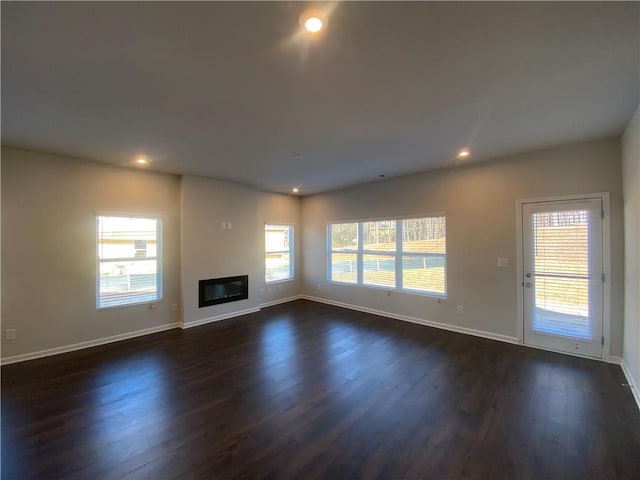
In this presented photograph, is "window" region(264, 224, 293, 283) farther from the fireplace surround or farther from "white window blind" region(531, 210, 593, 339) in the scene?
"white window blind" region(531, 210, 593, 339)

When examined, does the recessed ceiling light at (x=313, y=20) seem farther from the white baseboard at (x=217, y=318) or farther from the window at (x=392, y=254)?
the white baseboard at (x=217, y=318)

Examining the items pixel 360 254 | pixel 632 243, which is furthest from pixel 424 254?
pixel 632 243

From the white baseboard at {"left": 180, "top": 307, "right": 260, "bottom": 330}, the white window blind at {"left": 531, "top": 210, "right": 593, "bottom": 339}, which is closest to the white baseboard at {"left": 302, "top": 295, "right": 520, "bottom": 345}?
the white window blind at {"left": 531, "top": 210, "right": 593, "bottom": 339}

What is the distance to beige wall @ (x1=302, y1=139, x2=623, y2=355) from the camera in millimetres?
3410

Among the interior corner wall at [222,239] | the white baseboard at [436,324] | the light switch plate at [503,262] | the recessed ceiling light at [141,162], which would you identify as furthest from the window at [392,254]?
the recessed ceiling light at [141,162]

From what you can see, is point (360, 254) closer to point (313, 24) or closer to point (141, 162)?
point (141, 162)

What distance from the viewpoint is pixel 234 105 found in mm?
2480

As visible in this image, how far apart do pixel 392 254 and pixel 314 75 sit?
161 inches

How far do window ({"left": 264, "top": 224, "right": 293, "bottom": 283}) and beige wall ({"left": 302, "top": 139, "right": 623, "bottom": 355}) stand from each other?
2.12 m

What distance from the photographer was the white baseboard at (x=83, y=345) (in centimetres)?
355

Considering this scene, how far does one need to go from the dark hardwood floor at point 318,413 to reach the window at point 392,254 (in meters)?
1.40

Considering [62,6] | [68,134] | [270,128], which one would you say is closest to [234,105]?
[270,128]

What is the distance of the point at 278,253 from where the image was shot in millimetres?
6840

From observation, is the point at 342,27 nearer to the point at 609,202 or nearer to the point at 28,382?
the point at 609,202
